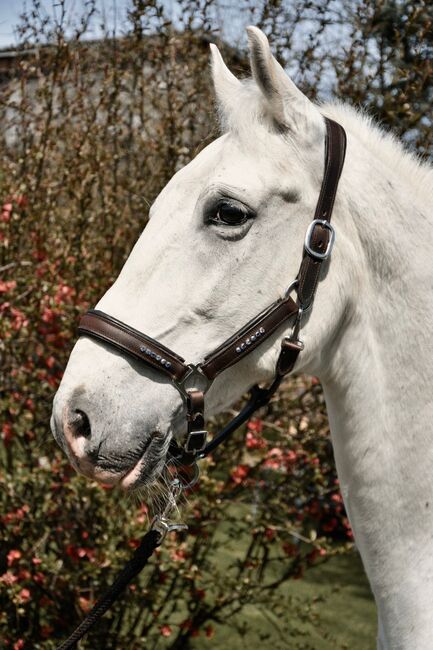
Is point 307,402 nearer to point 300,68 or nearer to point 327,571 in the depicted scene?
point 300,68

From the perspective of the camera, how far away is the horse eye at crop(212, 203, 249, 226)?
172 cm

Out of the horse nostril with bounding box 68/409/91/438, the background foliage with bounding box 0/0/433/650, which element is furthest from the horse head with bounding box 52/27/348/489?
the background foliage with bounding box 0/0/433/650

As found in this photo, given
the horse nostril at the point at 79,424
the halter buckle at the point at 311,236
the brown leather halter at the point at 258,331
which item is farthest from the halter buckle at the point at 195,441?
→ the halter buckle at the point at 311,236

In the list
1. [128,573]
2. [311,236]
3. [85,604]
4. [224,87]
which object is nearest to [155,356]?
[311,236]

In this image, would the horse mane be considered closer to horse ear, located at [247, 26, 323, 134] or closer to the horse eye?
horse ear, located at [247, 26, 323, 134]

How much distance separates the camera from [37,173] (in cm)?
410

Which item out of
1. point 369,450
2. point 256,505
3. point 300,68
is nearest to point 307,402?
point 256,505

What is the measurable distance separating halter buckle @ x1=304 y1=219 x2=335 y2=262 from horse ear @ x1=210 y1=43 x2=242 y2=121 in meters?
0.42

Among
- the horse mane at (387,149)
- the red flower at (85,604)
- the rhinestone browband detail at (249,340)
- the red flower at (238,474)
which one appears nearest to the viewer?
the rhinestone browband detail at (249,340)

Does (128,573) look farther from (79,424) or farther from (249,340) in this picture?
Answer: (249,340)

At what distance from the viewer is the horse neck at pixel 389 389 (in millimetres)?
1754

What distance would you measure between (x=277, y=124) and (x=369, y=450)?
88cm

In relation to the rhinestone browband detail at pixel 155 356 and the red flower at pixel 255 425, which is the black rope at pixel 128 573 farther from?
the red flower at pixel 255 425

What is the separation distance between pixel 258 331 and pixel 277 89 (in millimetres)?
611
